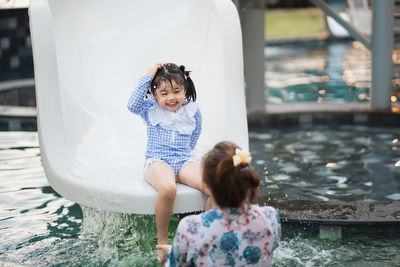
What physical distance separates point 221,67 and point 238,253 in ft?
5.05

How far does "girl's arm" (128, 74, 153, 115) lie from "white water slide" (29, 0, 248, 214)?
0.28 m

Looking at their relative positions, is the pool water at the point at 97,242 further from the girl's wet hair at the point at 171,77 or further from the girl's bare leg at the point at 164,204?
the girl's wet hair at the point at 171,77

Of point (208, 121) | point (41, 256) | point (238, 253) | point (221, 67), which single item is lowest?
point (41, 256)

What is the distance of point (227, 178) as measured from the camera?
6.50 feet

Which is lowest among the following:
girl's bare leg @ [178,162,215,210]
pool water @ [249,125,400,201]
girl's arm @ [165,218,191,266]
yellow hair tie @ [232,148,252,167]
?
pool water @ [249,125,400,201]

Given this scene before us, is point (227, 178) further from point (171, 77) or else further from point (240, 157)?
point (171, 77)

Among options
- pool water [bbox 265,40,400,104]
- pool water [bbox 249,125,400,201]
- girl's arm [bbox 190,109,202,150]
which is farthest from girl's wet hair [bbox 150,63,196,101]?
pool water [bbox 265,40,400,104]

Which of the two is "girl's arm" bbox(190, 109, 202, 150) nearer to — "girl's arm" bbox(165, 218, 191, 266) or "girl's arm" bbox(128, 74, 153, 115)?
"girl's arm" bbox(128, 74, 153, 115)

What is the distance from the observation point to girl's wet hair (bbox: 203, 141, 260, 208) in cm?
198

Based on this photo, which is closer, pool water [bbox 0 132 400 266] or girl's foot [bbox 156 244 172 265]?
girl's foot [bbox 156 244 172 265]

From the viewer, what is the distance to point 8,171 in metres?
4.43

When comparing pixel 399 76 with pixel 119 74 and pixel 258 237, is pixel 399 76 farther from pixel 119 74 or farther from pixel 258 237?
pixel 258 237

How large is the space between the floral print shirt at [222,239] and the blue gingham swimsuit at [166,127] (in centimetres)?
84

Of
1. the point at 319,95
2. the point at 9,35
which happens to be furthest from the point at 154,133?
the point at 9,35
